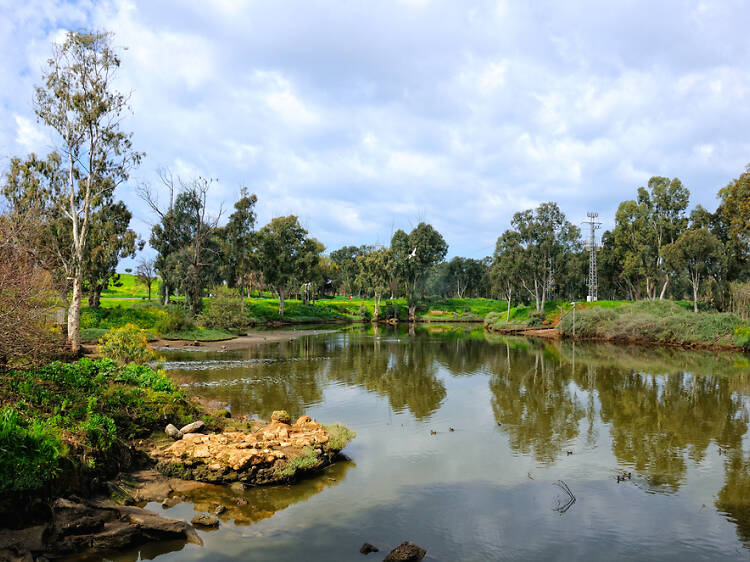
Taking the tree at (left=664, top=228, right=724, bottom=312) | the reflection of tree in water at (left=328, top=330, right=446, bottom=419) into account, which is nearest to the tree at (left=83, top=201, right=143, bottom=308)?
the reflection of tree in water at (left=328, top=330, right=446, bottom=419)

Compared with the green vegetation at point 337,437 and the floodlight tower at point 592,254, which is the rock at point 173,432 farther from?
the floodlight tower at point 592,254

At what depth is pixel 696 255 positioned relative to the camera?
180 feet

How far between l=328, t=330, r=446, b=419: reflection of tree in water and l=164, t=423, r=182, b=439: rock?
880 centimetres

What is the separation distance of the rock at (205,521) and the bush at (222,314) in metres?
37.1

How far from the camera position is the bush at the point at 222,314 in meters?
44.5

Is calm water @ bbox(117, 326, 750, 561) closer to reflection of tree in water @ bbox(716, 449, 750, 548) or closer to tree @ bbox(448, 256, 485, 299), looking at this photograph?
reflection of tree in water @ bbox(716, 449, 750, 548)

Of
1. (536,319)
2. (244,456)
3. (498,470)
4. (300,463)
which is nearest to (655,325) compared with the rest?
(536,319)

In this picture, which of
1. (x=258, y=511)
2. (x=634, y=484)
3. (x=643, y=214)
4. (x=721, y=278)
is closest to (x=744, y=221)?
(x=721, y=278)

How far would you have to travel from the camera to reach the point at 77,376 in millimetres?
11617

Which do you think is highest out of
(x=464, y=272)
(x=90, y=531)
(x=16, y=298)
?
(x=464, y=272)

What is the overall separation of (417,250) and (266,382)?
66.7 meters

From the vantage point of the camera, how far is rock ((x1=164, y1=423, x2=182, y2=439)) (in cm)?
1215

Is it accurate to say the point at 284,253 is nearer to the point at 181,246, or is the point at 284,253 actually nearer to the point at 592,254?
the point at 181,246

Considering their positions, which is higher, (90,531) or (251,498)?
(90,531)
